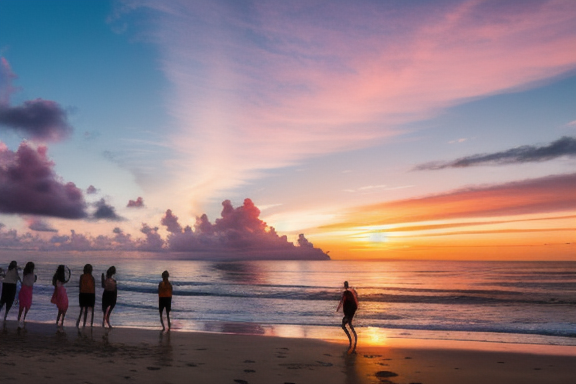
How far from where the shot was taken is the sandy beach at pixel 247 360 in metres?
9.78

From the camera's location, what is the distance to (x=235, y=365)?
37.6ft

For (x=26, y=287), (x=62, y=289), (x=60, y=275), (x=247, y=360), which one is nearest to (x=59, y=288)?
(x=62, y=289)

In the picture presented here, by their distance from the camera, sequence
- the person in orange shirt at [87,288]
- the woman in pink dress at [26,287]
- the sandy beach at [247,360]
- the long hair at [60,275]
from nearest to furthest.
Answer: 1. the sandy beach at [247,360]
2. the long hair at [60,275]
3. the person in orange shirt at [87,288]
4. the woman in pink dress at [26,287]

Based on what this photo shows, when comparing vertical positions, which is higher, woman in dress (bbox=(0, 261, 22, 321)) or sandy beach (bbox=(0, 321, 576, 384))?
woman in dress (bbox=(0, 261, 22, 321))

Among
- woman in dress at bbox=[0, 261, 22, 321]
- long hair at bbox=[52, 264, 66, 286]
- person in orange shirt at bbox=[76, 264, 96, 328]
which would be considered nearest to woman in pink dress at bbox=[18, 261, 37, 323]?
woman in dress at bbox=[0, 261, 22, 321]

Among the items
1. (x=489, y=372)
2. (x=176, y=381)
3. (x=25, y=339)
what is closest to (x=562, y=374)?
(x=489, y=372)

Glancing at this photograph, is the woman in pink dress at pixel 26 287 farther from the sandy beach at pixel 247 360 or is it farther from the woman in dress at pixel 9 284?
the sandy beach at pixel 247 360

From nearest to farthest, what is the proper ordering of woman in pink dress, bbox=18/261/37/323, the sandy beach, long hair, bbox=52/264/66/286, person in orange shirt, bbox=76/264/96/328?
the sandy beach, long hair, bbox=52/264/66/286, person in orange shirt, bbox=76/264/96/328, woman in pink dress, bbox=18/261/37/323

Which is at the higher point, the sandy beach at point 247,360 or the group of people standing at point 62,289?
the group of people standing at point 62,289

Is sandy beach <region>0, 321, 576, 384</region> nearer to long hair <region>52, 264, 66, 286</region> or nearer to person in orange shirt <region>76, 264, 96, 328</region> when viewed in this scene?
person in orange shirt <region>76, 264, 96, 328</region>

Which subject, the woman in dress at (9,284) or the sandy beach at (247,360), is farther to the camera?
the woman in dress at (9,284)

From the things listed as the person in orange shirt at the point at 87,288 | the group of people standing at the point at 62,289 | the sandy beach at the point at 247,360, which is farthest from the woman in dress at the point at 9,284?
the person in orange shirt at the point at 87,288

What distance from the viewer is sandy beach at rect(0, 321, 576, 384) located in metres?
9.78

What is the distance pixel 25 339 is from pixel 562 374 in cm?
1618
